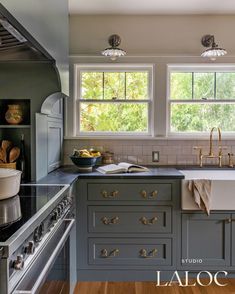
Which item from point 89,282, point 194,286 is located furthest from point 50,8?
point 194,286

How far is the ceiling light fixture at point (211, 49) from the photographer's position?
2.74m

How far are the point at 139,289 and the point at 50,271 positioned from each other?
48.3 inches

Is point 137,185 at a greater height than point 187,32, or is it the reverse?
point 187,32

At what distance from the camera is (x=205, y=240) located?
2393 mm

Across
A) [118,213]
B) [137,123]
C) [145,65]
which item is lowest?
[118,213]

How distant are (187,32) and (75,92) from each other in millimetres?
1325

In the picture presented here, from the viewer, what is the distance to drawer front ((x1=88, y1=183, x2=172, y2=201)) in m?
2.36

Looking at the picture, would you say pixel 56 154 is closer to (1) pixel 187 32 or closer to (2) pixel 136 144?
(2) pixel 136 144

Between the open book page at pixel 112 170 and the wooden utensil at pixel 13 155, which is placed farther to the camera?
the open book page at pixel 112 170

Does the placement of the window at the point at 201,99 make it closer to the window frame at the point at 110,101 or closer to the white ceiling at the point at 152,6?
the window frame at the point at 110,101

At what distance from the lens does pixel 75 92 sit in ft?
10.1

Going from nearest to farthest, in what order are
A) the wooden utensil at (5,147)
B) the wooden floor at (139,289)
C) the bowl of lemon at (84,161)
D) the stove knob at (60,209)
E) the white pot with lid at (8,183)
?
the white pot with lid at (8,183) → the stove knob at (60,209) → the wooden utensil at (5,147) → the wooden floor at (139,289) → the bowl of lemon at (84,161)

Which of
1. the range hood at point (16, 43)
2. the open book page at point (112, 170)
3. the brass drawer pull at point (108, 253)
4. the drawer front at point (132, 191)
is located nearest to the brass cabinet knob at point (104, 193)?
the drawer front at point (132, 191)

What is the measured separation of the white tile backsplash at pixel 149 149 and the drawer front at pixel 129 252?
2.98 ft
